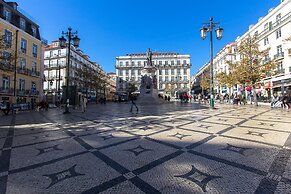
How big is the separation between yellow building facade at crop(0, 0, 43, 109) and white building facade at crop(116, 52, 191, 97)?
49907 millimetres

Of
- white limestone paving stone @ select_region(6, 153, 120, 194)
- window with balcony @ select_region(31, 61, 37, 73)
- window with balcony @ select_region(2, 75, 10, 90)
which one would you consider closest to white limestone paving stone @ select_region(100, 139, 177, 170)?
white limestone paving stone @ select_region(6, 153, 120, 194)

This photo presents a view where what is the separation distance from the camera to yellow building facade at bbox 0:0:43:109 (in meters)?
21.3

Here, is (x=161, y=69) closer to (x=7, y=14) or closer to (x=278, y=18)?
(x=278, y=18)

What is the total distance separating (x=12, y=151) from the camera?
12.9ft

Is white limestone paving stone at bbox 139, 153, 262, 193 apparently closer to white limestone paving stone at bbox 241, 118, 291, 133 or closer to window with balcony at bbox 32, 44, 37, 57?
white limestone paving stone at bbox 241, 118, 291, 133

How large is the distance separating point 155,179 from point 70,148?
8.87ft

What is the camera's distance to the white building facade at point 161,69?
77.6 meters

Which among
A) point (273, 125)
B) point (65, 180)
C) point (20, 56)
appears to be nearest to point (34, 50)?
point (20, 56)

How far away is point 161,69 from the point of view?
78.7 m

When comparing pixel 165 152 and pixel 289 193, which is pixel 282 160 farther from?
pixel 165 152

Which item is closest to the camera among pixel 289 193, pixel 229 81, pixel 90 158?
pixel 289 193

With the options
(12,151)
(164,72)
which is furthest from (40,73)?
(164,72)

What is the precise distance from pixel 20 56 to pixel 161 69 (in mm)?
61826

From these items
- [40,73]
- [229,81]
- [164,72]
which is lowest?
[229,81]
